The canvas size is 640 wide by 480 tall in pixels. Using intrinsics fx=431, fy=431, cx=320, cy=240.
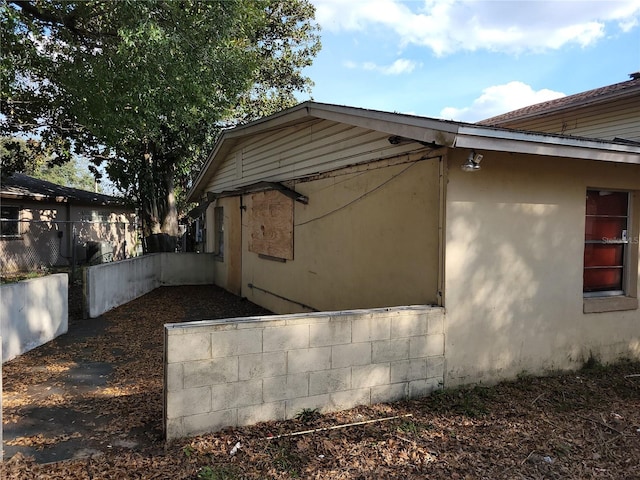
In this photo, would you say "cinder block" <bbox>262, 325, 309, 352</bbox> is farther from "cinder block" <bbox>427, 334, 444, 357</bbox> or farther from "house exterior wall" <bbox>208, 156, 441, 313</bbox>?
"house exterior wall" <bbox>208, 156, 441, 313</bbox>

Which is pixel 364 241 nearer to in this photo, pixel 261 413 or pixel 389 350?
pixel 389 350

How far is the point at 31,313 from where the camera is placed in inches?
252

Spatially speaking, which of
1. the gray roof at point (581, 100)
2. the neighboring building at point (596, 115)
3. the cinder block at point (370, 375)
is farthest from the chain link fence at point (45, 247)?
the neighboring building at point (596, 115)

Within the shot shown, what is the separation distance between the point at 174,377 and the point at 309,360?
120 centimetres

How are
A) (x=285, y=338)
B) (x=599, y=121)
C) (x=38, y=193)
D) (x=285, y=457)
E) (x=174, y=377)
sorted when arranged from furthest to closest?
(x=38, y=193), (x=599, y=121), (x=285, y=338), (x=174, y=377), (x=285, y=457)

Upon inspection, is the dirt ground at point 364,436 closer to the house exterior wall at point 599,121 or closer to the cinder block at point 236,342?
the cinder block at point 236,342

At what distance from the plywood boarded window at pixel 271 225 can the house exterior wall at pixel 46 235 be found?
6838 millimetres

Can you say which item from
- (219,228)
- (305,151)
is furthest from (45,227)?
(305,151)

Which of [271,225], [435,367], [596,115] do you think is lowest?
[435,367]

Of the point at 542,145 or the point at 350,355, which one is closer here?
the point at 350,355

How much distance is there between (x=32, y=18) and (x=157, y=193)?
6737mm

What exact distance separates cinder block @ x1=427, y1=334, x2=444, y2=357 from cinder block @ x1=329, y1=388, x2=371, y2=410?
81 cm

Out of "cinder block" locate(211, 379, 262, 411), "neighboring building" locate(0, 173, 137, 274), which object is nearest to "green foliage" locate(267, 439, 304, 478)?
"cinder block" locate(211, 379, 262, 411)

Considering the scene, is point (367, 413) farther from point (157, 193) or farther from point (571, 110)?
point (157, 193)
